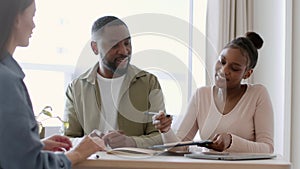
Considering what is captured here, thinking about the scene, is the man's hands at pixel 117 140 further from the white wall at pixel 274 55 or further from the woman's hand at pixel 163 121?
the white wall at pixel 274 55

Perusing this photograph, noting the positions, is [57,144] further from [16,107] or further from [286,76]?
[286,76]

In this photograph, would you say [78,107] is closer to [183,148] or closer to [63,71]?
[183,148]

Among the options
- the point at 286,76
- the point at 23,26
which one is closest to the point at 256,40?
the point at 286,76

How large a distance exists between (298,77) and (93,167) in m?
1.76

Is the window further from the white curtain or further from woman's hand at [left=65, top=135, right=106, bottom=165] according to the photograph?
woman's hand at [left=65, top=135, right=106, bottom=165]

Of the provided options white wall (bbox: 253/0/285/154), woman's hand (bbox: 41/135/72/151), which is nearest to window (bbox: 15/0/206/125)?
white wall (bbox: 253/0/285/154)

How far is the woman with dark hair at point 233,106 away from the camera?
1.76m

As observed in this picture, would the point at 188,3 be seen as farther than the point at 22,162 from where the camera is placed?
Yes

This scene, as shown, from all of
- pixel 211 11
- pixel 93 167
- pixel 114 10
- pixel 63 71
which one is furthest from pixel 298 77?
pixel 93 167

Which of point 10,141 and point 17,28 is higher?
point 17,28

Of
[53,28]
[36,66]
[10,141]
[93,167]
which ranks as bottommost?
[93,167]

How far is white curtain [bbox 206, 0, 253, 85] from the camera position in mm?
3230

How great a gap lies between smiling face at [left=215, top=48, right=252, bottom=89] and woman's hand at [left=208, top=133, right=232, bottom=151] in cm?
34

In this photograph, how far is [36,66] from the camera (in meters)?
2.87
